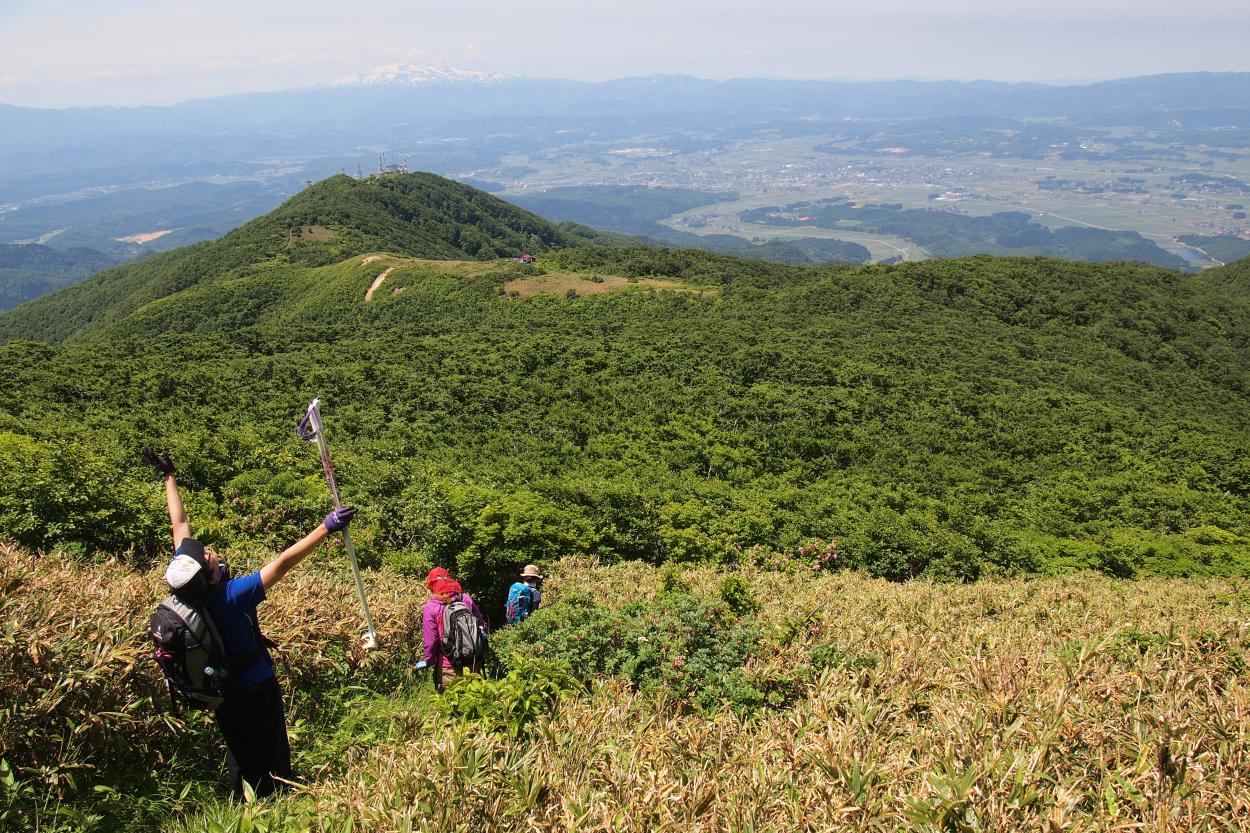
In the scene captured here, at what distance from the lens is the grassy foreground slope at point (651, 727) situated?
3.06 metres

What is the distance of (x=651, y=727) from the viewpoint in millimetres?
4098

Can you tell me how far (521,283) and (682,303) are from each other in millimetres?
12270

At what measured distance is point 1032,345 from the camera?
117ft

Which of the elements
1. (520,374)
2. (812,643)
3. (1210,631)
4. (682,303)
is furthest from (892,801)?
(682,303)

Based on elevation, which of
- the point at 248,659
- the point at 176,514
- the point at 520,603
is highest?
the point at 176,514

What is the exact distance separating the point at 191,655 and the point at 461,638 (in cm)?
200

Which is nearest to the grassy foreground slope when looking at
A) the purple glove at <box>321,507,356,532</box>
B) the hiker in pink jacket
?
the hiker in pink jacket

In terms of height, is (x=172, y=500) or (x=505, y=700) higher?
(x=172, y=500)

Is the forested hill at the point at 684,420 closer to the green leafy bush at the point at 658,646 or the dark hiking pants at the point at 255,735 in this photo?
the green leafy bush at the point at 658,646

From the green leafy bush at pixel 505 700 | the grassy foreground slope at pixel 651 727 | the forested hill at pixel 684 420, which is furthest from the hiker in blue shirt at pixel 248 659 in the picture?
the forested hill at pixel 684 420

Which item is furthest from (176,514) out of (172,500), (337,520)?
(337,520)

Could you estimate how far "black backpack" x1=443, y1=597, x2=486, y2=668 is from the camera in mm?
5145

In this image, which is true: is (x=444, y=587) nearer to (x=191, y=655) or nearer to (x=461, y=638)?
(x=461, y=638)

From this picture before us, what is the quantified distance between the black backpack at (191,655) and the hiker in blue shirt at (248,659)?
1.5 inches
